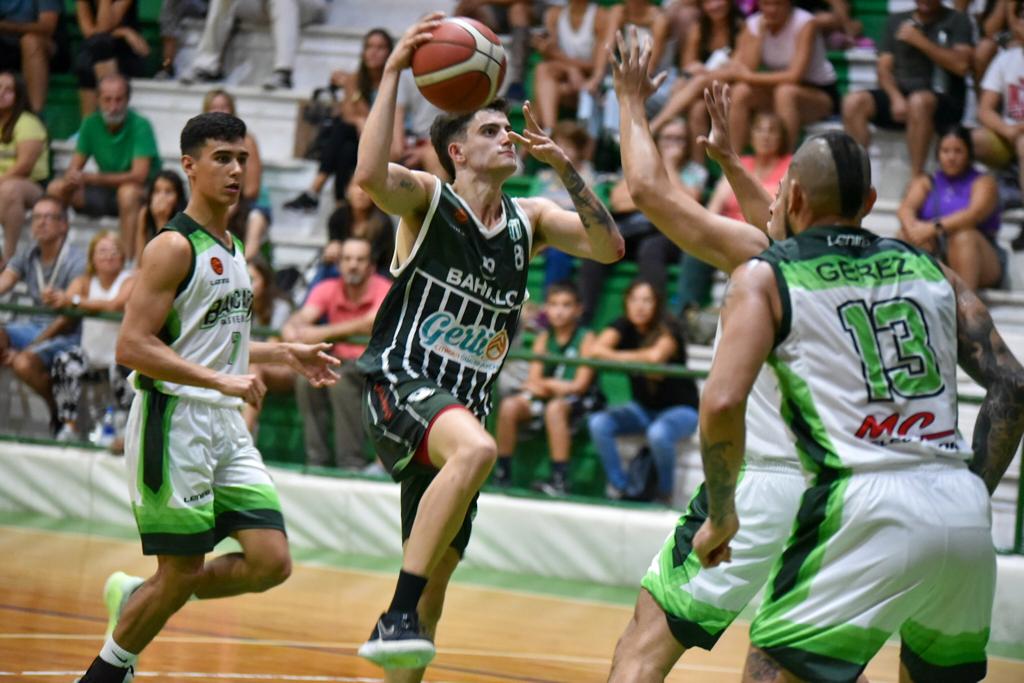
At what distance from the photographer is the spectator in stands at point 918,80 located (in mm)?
9672

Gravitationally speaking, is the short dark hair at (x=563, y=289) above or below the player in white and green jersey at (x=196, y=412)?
below

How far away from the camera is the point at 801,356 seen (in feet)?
11.7

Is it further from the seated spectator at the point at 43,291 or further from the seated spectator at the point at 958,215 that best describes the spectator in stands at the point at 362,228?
the seated spectator at the point at 958,215

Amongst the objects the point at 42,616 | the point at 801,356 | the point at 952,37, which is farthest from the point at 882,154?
the point at 801,356

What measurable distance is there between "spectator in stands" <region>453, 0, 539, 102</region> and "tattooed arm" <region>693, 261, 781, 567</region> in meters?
8.05

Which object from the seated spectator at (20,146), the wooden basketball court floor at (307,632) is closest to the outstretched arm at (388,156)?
the wooden basketball court floor at (307,632)

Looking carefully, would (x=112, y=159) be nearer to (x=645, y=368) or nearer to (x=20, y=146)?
(x=20, y=146)

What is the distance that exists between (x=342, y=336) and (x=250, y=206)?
7.07 ft

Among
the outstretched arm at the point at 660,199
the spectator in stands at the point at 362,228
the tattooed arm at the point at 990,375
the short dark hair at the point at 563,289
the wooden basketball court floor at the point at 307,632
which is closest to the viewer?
the tattooed arm at the point at 990,375

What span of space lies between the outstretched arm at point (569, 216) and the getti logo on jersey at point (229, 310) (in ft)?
3.72

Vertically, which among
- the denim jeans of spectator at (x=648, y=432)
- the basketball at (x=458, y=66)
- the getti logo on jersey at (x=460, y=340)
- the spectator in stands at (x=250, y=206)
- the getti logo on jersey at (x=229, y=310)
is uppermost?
the basketball at (x=458, y=66)

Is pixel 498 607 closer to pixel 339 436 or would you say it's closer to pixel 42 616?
pixel 339 436

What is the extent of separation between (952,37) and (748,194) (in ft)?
18.6

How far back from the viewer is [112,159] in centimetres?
1155
